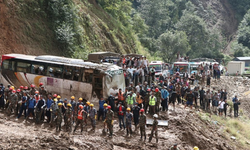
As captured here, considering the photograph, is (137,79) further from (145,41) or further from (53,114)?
(145,41)

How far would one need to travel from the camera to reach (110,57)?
25500 mm

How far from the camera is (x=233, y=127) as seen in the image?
23406 mm

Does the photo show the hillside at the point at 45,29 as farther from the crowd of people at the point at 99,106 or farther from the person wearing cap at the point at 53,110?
the person wearing cap at the point at 53,110

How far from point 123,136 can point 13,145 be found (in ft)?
A: 18.7

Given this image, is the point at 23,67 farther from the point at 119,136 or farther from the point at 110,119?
the point at 119,136

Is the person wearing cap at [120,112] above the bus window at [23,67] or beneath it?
beneath

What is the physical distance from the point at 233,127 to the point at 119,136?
11435mm

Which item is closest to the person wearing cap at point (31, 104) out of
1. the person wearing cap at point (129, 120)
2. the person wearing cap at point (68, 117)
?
the person wearing cap at point (68, 117)

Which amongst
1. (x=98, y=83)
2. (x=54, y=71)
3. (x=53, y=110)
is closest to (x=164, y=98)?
(x=98, y=83)

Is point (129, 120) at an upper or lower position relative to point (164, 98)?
lower

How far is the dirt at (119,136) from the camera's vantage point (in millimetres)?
12781

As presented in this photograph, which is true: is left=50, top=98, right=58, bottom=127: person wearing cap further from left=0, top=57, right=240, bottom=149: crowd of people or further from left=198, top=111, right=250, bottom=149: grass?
left=198, top=111, right=250, bottom=149: grass

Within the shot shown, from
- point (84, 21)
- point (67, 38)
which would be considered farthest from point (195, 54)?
point (67, 38)

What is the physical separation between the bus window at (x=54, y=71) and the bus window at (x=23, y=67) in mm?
1425
